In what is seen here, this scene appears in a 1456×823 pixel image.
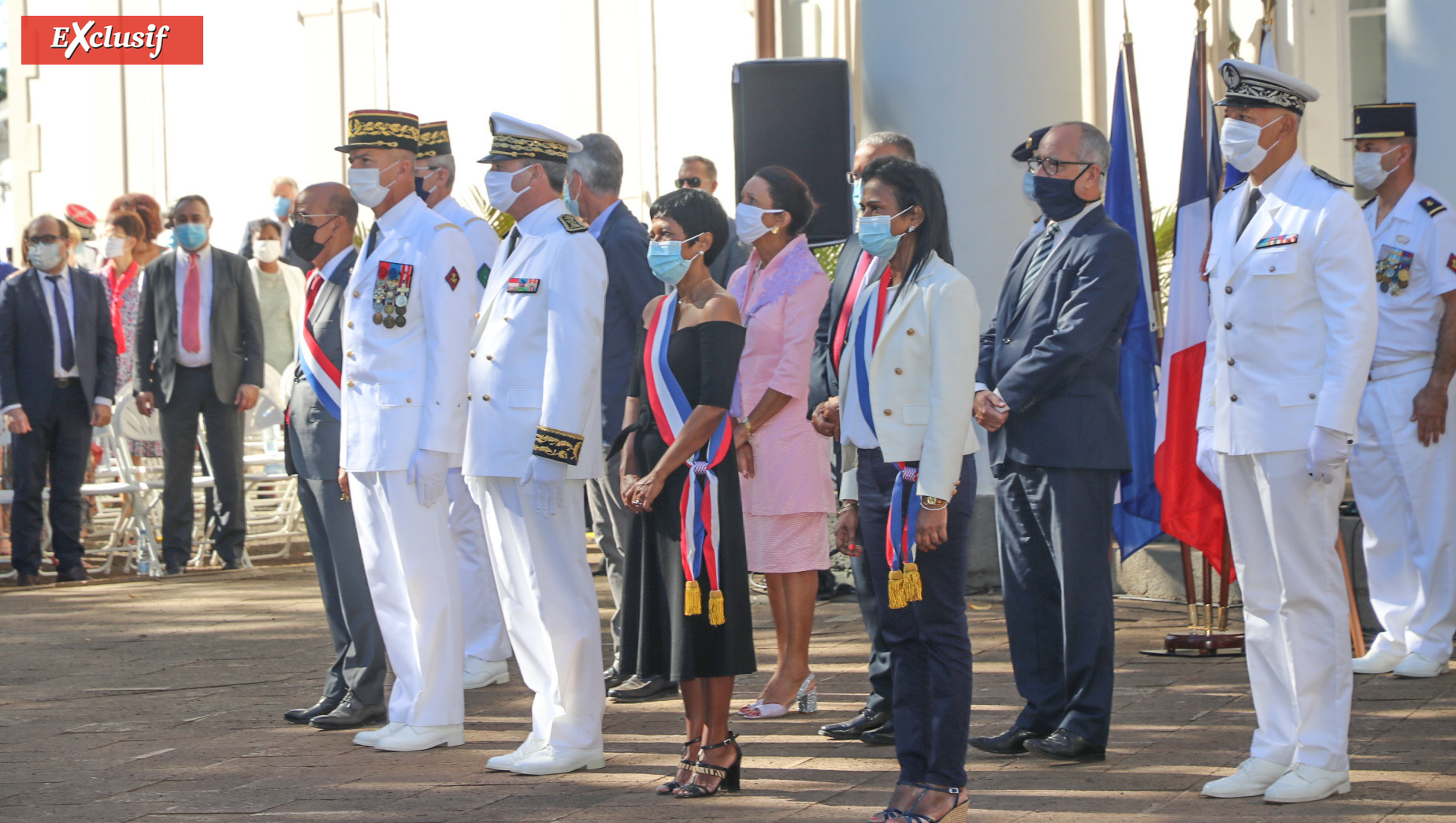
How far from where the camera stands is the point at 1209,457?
189 inches

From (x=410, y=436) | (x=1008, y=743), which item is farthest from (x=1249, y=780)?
(x=410, y=436)

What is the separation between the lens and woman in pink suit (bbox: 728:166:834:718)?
229 inches

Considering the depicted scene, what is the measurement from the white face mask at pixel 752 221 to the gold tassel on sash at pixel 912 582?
75.8 inches

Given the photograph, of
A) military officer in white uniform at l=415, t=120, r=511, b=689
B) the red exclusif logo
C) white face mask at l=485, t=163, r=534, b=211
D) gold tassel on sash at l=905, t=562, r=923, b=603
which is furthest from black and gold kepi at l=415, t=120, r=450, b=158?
the red exclusif logo

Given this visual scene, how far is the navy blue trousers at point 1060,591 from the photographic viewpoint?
16.6 ft

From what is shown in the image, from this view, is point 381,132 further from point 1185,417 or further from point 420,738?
point 1185,417

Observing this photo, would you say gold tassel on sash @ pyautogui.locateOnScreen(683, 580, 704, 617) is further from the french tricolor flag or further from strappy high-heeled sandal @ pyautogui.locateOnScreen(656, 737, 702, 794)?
the french tricolor flag

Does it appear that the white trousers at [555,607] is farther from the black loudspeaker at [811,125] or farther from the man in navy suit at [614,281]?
the black loudspeaker at [811,125]

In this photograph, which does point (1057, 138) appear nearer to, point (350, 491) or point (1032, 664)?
point (1032, 664)

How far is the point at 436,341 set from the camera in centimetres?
532

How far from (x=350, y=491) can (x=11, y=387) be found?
17.5 ft

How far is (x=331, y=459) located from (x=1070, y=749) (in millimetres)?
2595

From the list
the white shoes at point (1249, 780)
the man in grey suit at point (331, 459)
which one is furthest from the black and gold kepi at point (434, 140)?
the white shoes at point (1249, 780)

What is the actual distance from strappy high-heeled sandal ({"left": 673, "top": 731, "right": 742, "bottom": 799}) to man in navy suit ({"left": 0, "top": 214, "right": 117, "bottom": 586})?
6.53m
